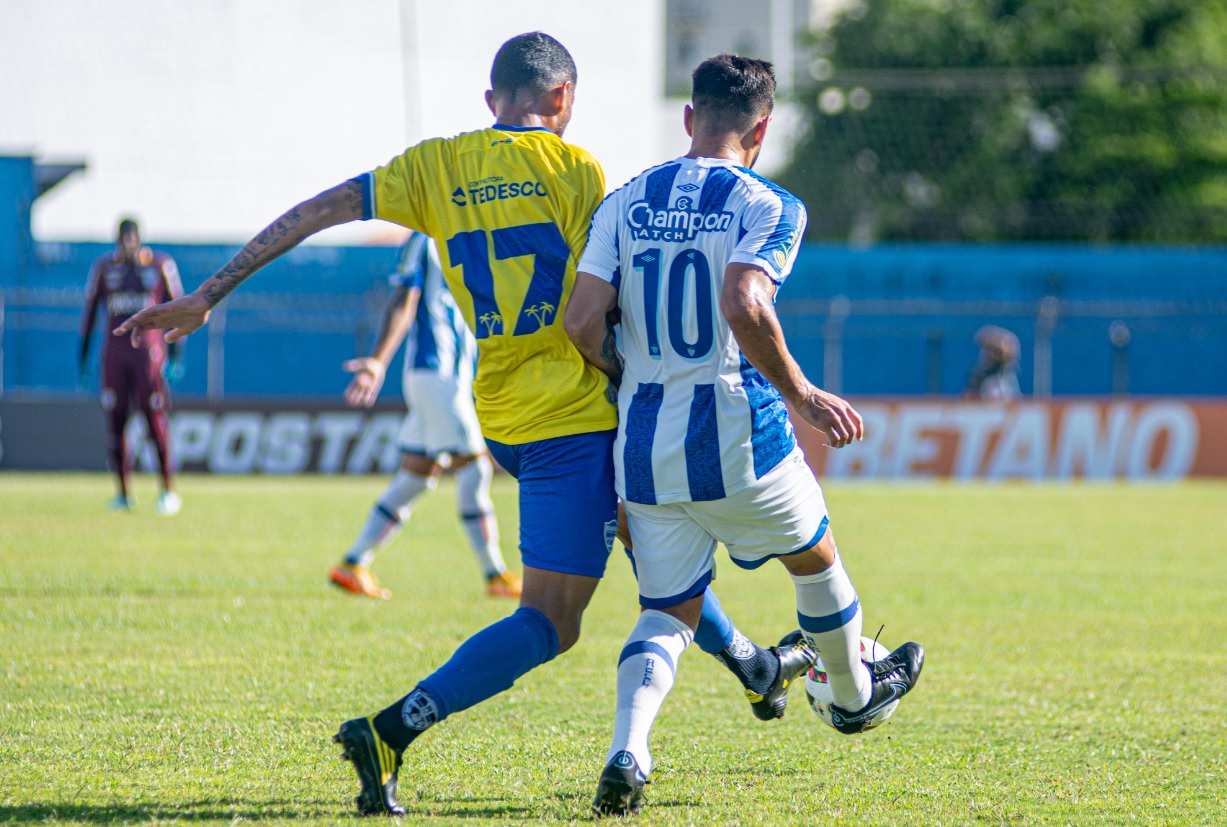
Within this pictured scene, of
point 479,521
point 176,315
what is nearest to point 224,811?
point 176,315

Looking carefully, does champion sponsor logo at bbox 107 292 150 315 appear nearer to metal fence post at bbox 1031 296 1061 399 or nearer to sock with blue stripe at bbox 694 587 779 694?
sock with blue stripe at bbox 694 587 779 694

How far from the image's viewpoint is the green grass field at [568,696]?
147 inches

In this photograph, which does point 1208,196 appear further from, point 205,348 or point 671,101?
point 205,348

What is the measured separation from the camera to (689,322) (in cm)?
359

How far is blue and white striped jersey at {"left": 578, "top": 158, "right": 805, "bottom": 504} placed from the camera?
3.58m

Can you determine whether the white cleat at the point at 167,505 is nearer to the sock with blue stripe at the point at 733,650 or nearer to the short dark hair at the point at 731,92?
the sock with blue stripe at the point at 733,650

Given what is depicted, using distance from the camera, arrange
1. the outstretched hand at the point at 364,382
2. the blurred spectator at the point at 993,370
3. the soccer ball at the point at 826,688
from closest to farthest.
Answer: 1. the soccer ball at the point at 826,688
2. the outstretched hand at the point at 364,382
3. the blurred spectator at the point at 993,370

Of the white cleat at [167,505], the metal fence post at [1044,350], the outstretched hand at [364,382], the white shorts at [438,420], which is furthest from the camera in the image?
the metal fence post at [1044,350]

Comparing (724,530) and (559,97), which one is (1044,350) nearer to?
(559,97)

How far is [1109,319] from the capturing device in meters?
23.9

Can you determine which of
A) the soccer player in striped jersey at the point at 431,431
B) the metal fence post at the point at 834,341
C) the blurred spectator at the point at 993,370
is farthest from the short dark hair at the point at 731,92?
the metal fence post at the point at 834,341

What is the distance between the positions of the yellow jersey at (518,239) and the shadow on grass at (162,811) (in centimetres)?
116

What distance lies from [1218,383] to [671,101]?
1322 centimetres

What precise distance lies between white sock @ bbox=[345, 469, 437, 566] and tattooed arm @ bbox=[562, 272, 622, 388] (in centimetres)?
417
